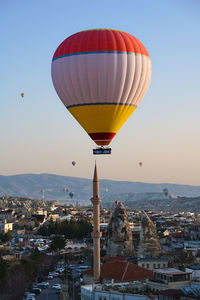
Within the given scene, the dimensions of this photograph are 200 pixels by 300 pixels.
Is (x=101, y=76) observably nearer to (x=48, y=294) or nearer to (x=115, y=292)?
(x=115, y=292)

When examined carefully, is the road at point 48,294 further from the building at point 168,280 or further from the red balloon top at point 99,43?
the red balloon top at point 99,43

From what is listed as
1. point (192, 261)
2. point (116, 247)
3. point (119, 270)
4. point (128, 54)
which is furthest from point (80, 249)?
point (128, 54)

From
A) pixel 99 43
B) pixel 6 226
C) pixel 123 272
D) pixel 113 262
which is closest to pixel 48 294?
pixel 113 262

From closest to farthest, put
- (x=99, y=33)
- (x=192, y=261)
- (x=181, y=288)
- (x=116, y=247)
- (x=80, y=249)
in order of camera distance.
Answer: (x=181, y=288), (x=99, y=33), (x=192, y=261), (x=116, y=247), (x=80, y=249)

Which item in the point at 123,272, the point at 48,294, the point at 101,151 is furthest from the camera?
the point at 48,294

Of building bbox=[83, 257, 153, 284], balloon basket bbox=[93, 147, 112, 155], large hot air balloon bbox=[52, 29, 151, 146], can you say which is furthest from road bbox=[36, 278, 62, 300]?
large hot air balloon bbox=[52, 29, 151, 146]

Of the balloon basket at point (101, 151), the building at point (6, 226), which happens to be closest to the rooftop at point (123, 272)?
the balloon basket at point (101, 151)

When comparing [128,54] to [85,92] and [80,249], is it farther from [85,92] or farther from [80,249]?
[80,249]

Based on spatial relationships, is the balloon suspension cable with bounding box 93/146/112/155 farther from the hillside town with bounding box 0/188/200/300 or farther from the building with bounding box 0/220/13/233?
the building with bounding box 0/220/13/233
